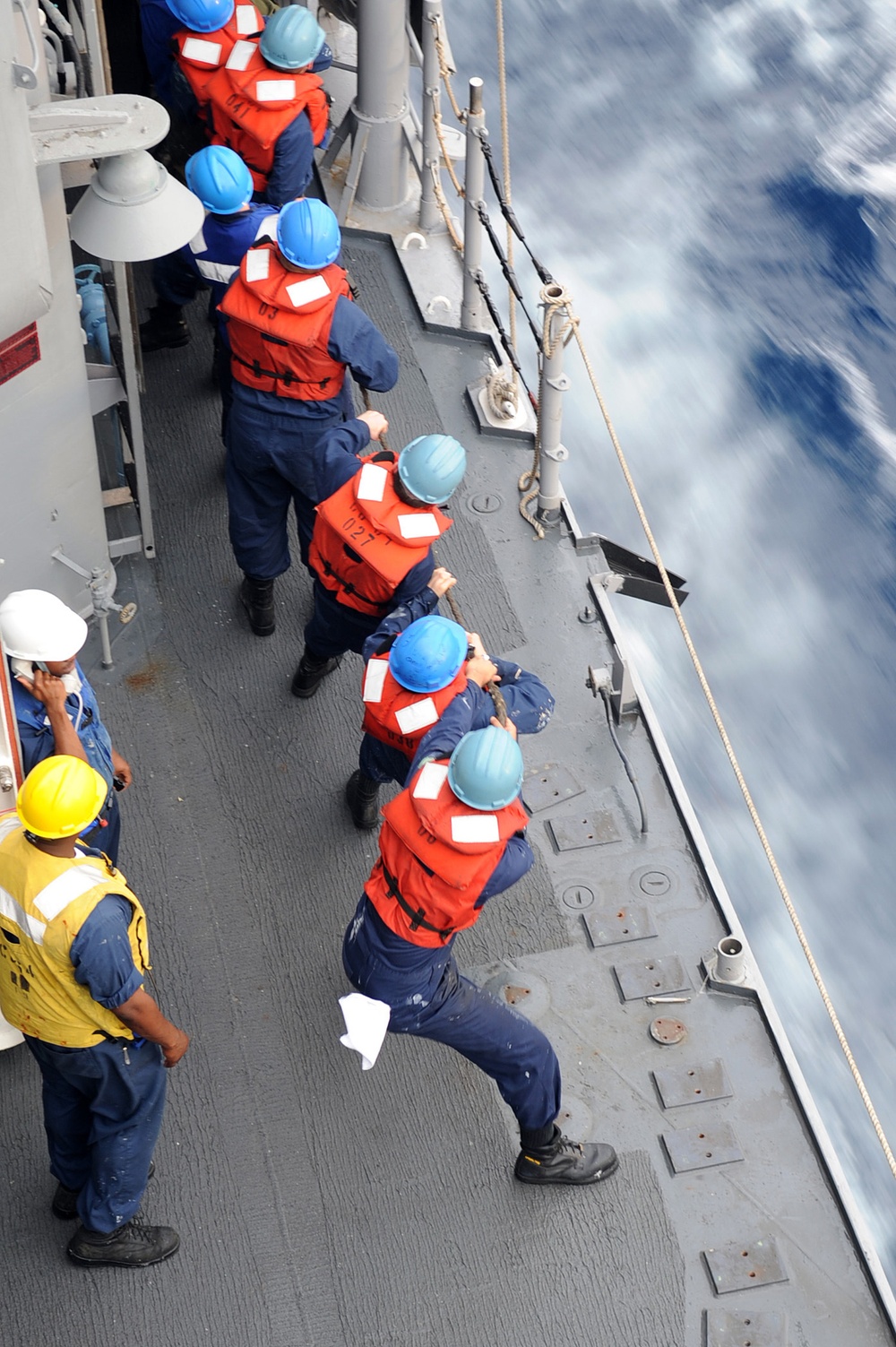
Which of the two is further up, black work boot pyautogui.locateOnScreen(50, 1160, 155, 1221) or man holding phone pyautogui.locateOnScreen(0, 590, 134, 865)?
man holding phone pyautogui.locateOnScreen(0, 590, 134, 865)

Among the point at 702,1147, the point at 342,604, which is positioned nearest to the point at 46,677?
the point at 342,604

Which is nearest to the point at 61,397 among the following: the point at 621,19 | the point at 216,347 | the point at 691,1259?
the point at 216,347

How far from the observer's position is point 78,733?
132 inches

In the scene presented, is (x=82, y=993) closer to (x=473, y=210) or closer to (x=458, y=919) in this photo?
(x=458, y=919)

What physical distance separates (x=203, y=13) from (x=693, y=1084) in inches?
159

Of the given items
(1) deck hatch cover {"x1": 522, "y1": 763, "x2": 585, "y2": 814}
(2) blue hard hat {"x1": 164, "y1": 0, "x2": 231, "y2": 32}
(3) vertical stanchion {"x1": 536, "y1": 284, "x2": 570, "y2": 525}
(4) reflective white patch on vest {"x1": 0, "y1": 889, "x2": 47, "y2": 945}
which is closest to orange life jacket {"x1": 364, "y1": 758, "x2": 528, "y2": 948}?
(4) reflective white patch on vest {"x1": 0, "y1": 889, "x2": 47, "y2": 945}

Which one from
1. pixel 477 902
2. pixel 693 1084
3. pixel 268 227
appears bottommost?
pixel 693 1084

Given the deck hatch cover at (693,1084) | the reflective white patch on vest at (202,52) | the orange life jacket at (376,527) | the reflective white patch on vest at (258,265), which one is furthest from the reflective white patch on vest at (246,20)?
the deck hatch cover at (693,1084)

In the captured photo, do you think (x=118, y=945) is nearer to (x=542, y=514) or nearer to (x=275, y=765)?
(x=275, y=765)

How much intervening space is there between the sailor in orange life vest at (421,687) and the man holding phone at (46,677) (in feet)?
2.42

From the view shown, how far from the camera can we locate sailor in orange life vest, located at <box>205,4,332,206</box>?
482 centimetres

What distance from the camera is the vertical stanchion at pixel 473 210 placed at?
4891 mm

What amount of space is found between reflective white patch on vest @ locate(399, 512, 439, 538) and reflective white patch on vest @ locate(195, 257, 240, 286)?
1.41 m

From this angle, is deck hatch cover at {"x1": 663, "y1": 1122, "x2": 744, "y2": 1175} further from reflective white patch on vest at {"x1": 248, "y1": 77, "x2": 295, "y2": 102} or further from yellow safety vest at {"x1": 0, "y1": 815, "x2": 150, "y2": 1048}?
reflective white patch on vest at {"x1": 248, "y1": 77, "x2": 295, "y2": 102}
